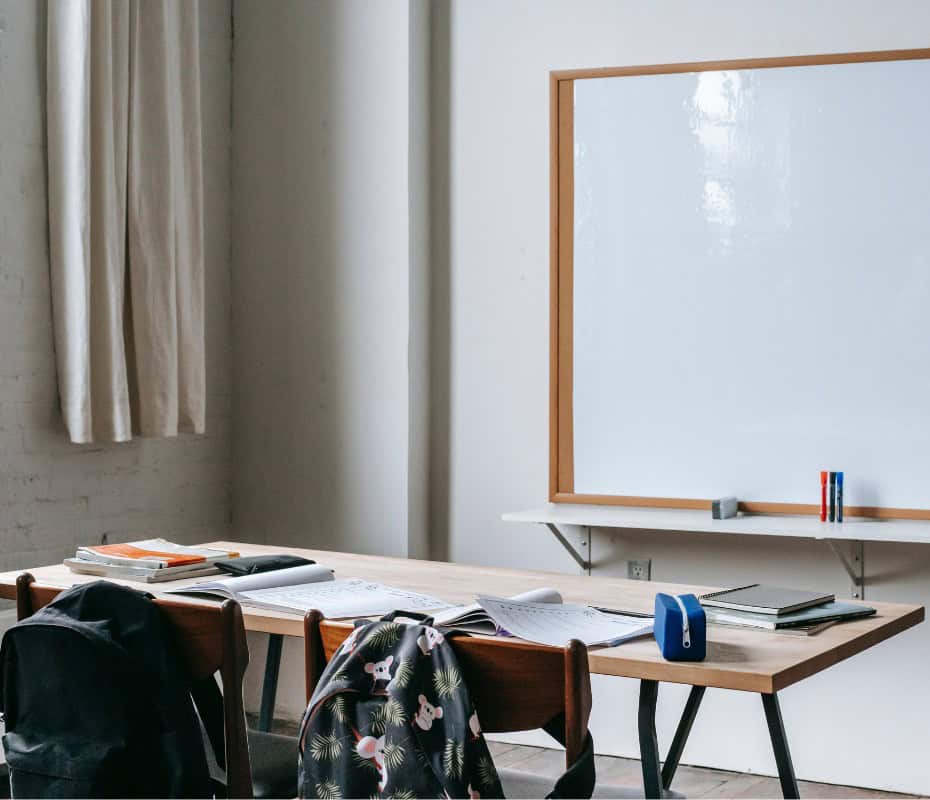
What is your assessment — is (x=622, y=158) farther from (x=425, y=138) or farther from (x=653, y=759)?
(x=653, y=759)

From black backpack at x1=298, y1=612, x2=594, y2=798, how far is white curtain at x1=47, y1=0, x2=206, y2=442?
2.17 meters

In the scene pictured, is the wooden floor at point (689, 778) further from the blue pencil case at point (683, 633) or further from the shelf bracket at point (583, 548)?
the blue pencil case at point (683, 633)

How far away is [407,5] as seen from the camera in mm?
4180

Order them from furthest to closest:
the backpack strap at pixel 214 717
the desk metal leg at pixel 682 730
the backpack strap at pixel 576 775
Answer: the desk metal leg at pixel 682 730 < the backpack strap at pixel 214 717 < the backpack strap at pixel 576 775

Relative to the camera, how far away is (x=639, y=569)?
3.97 m

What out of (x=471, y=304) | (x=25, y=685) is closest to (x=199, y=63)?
(x=471, y=304)

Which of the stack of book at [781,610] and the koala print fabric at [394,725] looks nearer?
the koala print fabric at [394,725]

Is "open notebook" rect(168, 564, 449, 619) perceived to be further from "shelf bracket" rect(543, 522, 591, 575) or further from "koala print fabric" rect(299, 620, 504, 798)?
"shelf bracket" rect(543, 522, 591, 575)

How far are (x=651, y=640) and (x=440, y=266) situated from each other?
2.34 metres

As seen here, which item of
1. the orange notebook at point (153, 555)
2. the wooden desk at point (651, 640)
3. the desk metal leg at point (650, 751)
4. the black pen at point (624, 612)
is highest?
the orange notebook at point (153, 555)

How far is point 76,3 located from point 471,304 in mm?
1504

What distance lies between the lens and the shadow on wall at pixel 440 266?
168 inches

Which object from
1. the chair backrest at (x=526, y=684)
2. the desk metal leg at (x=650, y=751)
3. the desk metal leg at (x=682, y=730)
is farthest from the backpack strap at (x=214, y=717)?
the desk metal leg at (x=682, y=730)

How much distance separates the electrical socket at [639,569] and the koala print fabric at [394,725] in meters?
2.26
